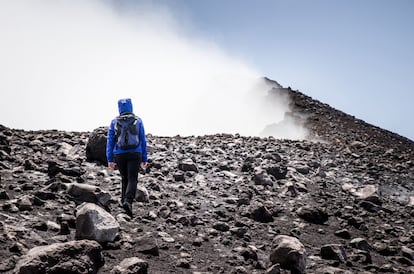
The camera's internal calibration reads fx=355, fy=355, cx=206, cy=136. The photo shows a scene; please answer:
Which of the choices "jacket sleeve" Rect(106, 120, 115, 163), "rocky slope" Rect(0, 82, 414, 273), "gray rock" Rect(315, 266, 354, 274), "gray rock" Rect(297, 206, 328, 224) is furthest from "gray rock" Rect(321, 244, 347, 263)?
"jacket sleeve" Rect(106, 120, 115, 163)

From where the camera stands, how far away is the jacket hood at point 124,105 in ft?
26.1

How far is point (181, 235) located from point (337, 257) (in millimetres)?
2905

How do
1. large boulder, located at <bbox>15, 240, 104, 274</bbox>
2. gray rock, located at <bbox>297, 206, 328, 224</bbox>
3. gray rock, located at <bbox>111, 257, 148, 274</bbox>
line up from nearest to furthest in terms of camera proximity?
large boulder, located at <bbox>15, 240, 104, 274</bbox>, gray rock, located at <bbox>111, 257, 148, 274</bbox>, gray rock, located at <bbox>297, 206, 328, 224</bbox>

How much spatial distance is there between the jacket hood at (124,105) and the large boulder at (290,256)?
4356 mm

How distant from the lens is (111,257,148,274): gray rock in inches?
183

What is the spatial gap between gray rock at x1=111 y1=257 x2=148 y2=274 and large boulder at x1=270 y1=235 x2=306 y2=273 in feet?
7.21

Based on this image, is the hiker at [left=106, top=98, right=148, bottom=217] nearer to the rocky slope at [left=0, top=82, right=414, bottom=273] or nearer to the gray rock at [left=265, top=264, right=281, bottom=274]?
the rocky slope at [left=0, top=82, right=414, bottom=273]

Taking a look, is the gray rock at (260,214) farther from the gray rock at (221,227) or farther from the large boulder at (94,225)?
the large boulder at (94,225)

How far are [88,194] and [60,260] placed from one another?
3386mm

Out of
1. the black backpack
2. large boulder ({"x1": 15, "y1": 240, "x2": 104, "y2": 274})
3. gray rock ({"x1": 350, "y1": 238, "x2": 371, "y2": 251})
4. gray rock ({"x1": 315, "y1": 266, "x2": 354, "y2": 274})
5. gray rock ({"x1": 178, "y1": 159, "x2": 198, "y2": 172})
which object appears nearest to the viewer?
large boulder ({"x1": 15, "y1": 240, "x2": 104, "y2": 274})

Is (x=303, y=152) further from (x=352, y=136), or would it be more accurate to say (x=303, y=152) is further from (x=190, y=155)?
(x=352, y=136)

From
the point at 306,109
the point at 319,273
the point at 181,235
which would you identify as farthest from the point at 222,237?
the point at 306,109

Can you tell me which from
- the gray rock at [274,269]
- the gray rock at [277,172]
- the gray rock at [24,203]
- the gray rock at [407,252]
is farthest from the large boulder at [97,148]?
the gray rock at [407,252]

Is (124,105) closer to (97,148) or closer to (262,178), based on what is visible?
(97,148)
